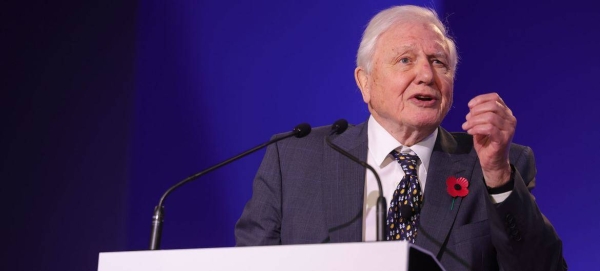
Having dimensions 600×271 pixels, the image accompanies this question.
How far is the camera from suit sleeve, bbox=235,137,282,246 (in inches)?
82.0

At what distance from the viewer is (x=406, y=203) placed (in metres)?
1.93

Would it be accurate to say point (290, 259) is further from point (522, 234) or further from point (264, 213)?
point (264, 213)

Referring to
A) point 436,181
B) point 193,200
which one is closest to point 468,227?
point 436,181

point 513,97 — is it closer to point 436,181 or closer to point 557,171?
point 557,171

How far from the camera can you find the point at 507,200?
5.16ft

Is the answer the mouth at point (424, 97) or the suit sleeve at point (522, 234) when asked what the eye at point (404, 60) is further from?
the suit sleeve at point (522, 234)

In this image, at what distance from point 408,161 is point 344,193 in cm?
21

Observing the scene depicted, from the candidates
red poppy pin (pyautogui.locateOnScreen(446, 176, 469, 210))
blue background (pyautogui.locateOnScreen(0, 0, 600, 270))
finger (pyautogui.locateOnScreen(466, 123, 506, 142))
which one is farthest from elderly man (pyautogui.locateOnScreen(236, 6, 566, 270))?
blue background (pyautogui.locateOnScreen(0, 0, 600, 270))

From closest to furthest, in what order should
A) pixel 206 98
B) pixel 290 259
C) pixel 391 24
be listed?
pixel 290 259, pixel 391 24, pixel 206 98

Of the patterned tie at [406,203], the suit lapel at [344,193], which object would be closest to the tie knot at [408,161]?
the patterned tie at [406,203]

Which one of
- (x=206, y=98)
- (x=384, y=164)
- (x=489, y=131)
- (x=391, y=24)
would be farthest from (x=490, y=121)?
(x=206, y=98)

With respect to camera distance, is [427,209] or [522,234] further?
[427,209]

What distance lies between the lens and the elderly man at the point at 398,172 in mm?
1886

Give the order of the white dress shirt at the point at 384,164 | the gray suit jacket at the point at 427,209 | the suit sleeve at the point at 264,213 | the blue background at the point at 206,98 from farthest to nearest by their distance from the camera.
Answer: the blue background at the point at 206,98 → the suit sleeve at the point at 264,213 → the white dress shirt at the point at 384,164 → the gray suit jacket at the point at 427,209
